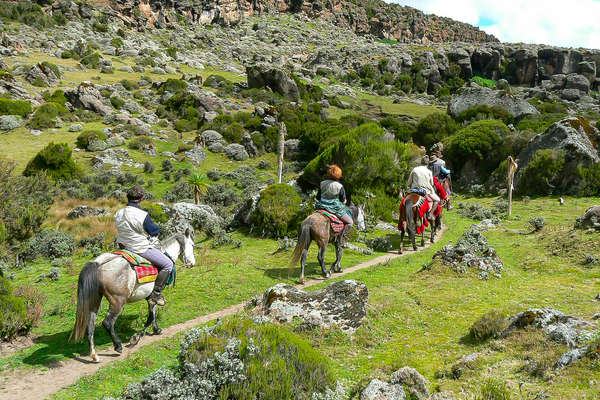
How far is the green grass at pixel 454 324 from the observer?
490 cm

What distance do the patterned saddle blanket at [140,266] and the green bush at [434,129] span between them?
3682 cm

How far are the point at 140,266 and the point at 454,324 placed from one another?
6144 millimetres

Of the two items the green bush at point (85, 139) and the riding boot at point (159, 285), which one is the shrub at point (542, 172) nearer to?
A: the riding boot at point (159, 285)

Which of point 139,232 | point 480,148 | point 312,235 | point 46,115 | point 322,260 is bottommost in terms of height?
point 322,260

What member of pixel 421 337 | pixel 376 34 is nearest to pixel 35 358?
pixel 421 337

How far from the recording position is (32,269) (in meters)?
13.0

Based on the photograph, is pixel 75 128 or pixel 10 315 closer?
pixel 10 315

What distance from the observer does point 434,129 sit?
1581 inches

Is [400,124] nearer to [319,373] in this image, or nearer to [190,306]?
[190,306]

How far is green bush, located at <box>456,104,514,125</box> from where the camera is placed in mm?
40469

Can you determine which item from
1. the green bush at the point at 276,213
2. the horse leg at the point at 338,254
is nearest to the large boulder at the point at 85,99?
the green bush at the point at 276,213

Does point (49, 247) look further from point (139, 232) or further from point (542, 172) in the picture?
point (542, 172)

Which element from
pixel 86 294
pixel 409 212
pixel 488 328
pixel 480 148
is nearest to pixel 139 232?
pixel 86 294

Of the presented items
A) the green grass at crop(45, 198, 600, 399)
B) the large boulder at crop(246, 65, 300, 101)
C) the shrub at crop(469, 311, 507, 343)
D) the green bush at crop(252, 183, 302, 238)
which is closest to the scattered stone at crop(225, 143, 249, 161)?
the green bush at crop(252, 183, 302, 238)
